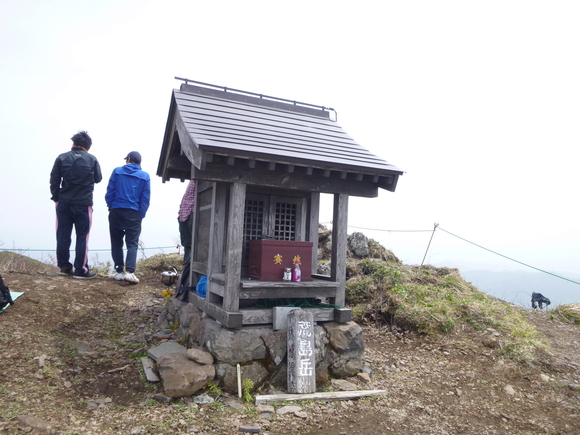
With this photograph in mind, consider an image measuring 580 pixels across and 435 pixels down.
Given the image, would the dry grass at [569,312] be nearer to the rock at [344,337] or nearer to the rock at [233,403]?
the rock at [344,337]

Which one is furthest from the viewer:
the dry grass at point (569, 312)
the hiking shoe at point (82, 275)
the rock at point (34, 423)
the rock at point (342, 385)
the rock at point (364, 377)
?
the dry grass at point (569, 312)

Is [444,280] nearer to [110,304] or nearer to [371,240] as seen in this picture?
[371,240]

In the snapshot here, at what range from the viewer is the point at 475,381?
18.9 ft

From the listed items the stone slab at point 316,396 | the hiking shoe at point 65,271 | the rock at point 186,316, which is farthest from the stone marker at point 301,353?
the hiking shoe at point 65,271

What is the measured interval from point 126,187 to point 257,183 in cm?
395

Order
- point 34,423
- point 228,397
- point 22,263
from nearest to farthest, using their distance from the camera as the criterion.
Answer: point 34,423 < point 228,397 < point 22,263

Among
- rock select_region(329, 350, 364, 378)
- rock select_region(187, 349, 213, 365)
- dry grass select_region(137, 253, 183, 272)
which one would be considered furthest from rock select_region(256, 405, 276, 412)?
Result: dry grass select_region(137, 253, 183, 272)

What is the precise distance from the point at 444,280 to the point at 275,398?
6.79 metres

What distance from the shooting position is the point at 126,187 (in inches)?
324

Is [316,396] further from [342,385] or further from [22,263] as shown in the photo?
[22,263]

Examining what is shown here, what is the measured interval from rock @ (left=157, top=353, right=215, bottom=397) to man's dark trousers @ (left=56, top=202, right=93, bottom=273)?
4.38m

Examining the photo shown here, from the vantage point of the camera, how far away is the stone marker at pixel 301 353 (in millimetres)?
5078

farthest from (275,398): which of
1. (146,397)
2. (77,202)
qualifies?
(77,202)

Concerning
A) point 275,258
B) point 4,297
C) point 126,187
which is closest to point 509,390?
point 275,258
